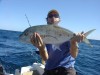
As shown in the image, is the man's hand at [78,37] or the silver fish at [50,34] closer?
the silver fish at [50,34]

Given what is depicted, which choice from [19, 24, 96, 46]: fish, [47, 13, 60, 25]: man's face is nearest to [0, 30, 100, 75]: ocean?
[47, 13, 60, 25]: man's face

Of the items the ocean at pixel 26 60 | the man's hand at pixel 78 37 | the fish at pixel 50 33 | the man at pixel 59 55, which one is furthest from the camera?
the ocean at pixel 26 60

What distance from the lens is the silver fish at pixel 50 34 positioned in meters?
3.78

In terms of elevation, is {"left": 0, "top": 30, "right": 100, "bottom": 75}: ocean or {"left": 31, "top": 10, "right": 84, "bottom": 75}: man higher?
{"left": 31, "top": 10, "right": 84, "bottom": 75}: man

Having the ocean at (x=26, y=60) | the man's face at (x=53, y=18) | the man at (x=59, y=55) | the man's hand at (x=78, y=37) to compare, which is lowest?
the ocean at (x=26, y=60)

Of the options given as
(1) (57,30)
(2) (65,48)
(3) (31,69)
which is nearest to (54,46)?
(2) (65,48)

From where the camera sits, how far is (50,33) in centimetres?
382

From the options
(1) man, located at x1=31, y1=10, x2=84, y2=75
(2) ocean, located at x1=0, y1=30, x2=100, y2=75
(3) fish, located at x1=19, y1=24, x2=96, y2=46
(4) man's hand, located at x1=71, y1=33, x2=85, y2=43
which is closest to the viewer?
(3) fish, located at x1=19, y1=24, x2=96, y2=46

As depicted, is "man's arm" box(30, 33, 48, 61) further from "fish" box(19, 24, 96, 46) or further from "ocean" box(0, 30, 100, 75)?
"ocean" box(0, 30, 100, 75)

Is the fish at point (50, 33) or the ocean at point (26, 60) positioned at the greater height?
the fish at point (50, 33)

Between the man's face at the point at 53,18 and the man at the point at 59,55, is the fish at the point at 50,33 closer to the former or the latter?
the man at the point at 59,55

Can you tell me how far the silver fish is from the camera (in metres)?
3.78

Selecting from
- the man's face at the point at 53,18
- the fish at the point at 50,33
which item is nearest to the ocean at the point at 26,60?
the man's face at the point at 53,18

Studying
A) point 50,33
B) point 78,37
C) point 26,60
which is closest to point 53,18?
point 50,33
